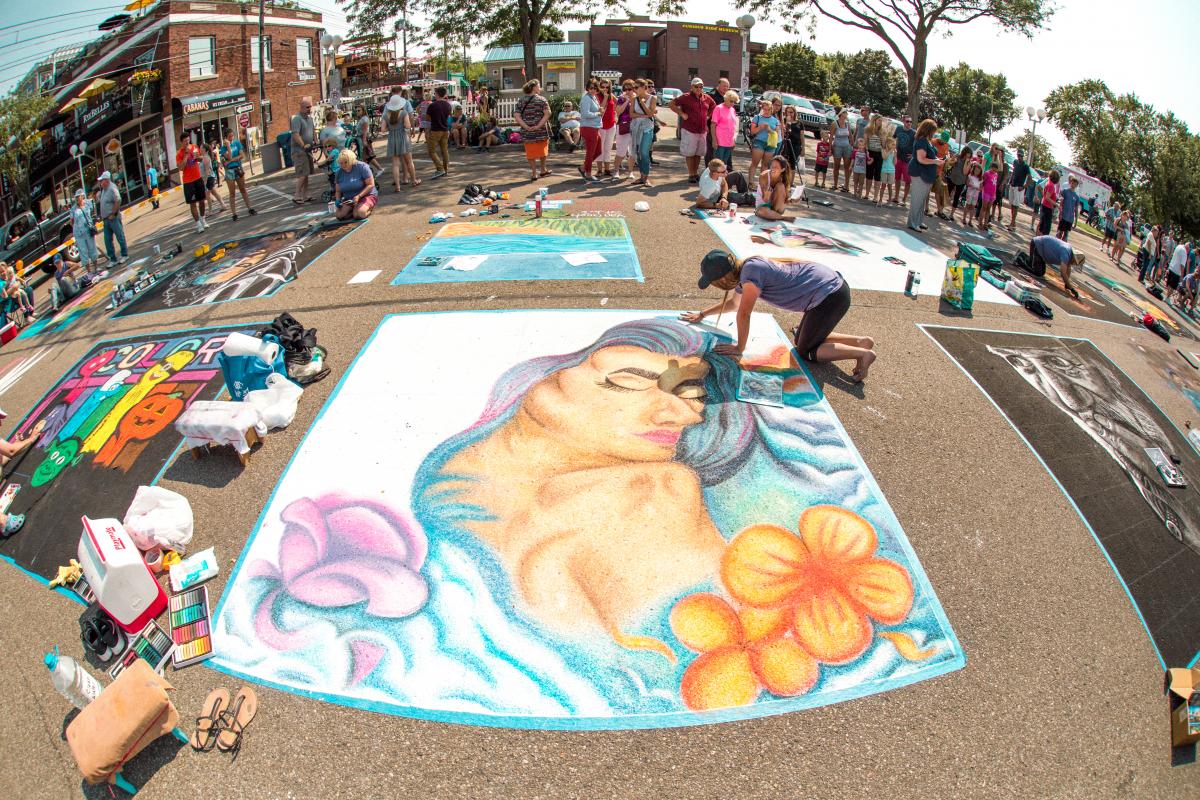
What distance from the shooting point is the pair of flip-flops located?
3625mm

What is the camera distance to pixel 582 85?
27250 millimetres

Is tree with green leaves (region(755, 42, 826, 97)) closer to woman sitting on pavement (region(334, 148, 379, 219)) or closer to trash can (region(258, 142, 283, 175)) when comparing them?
trash can (region(258, 142, 283, 175))

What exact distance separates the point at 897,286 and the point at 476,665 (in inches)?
309

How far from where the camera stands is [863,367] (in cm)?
655

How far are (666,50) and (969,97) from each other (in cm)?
3328

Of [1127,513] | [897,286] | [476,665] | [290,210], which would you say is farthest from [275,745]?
[290,210]

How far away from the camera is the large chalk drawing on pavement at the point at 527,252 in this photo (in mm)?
8797

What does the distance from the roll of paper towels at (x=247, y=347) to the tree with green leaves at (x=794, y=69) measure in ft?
203

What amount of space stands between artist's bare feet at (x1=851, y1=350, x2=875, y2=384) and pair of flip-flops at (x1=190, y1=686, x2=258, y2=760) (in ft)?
19.1

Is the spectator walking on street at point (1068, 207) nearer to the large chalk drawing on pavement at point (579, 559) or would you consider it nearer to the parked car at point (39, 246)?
the large chalk drawing on pavement at point (579, 559)

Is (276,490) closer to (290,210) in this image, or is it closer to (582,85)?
(290,210)

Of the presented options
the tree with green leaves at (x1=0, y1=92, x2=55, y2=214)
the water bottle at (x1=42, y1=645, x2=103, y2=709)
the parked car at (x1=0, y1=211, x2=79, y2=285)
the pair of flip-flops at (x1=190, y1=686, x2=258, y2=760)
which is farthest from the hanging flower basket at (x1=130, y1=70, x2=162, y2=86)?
the pair of flip-flops at (x1=190, y1=686, x2=258, y2=760)

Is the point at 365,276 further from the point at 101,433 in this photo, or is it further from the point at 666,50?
the point at 666,50

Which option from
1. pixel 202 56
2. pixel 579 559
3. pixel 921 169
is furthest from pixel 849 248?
pixel 202 56
